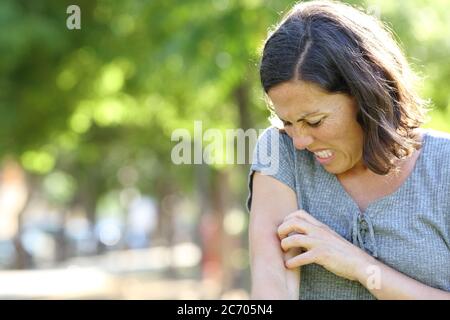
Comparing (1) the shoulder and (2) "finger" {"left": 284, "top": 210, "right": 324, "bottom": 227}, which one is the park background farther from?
(2) "finger" {"left": 284, "top": 210, "right": 324, "bottom": 227}

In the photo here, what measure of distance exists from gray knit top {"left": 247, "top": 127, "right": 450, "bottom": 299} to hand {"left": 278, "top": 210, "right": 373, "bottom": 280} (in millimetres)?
89

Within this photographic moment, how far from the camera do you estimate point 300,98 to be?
2322 mm

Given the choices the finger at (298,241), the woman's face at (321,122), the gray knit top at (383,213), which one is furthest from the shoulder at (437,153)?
the finger at (298,241)

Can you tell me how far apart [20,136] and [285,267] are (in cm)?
1249

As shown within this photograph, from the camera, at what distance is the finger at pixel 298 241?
228 centimetres

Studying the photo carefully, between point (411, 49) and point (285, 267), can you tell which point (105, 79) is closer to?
point (411, 49)

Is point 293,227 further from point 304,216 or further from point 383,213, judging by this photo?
point 383,213

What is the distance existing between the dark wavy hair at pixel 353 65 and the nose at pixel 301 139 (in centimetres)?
13

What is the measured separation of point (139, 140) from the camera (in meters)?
Result: 21.7

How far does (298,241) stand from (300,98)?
1.17ft

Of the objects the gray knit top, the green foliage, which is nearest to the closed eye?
the gray knit top

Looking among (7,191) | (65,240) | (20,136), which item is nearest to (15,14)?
(20,136)

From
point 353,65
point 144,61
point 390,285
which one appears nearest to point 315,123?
point 353,65
